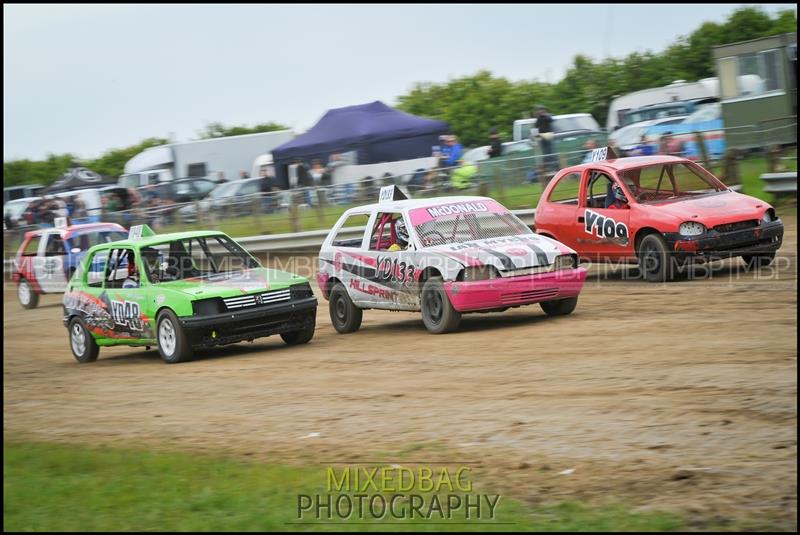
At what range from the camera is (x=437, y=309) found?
500 inches

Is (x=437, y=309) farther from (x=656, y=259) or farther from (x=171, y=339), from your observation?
(x=656, y=259)

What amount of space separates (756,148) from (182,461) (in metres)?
15.8

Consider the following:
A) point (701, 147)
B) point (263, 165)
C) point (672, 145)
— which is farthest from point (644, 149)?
point (263, 165)

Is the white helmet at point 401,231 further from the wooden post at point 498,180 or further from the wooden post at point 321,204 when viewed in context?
the wooden post at point 321,204

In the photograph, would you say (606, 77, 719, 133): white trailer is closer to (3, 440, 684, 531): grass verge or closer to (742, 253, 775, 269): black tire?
(742, 253, 775, 269): black tire

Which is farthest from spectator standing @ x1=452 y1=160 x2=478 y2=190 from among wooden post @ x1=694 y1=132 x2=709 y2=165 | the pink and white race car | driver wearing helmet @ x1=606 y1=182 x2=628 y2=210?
the pink and white race car

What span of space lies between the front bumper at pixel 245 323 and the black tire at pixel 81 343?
222 cm

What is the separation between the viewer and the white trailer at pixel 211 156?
39.2 m

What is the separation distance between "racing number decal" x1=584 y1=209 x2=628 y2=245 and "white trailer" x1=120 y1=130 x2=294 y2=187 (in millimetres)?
24792

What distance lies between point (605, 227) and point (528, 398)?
6753mm

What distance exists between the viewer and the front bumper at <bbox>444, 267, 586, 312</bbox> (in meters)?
12.2

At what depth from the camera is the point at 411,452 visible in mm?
7246

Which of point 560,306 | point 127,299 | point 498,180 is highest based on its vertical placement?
point 498,180

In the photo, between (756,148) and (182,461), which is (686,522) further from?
(756,148)
